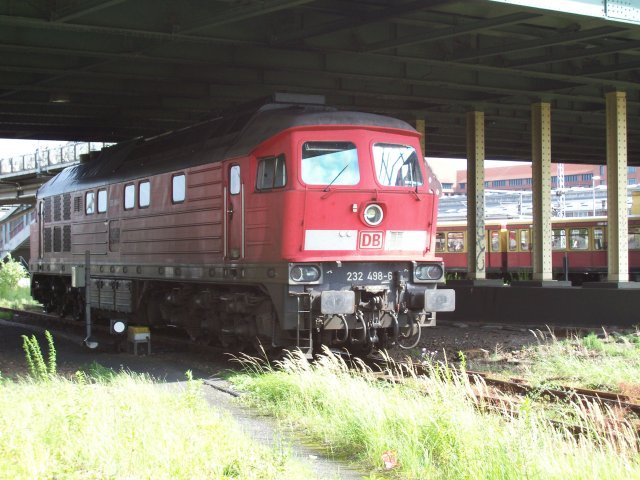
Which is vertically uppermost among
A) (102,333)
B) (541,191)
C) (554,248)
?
(541,191)

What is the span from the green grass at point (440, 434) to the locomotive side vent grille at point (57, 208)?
12037 millimetres

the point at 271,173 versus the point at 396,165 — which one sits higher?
the point at 396,165

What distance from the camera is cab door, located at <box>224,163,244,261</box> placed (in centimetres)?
1231

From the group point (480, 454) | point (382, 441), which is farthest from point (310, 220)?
point (480, 454)

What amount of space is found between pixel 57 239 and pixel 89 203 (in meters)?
2.70

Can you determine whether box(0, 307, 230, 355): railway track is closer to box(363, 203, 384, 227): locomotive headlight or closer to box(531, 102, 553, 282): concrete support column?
box(363, 203, 384, 227): locomotive headlight

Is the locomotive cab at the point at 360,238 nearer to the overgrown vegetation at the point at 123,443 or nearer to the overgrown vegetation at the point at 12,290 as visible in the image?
the overgrown vegetation at the point at 123,443

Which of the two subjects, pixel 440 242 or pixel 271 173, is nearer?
pixel 271 173

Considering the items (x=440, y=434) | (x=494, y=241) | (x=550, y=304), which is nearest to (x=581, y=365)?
(x=440, y=434)

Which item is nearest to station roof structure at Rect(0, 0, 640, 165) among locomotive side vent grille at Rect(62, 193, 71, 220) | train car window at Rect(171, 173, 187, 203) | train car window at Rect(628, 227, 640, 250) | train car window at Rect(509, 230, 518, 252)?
train car window at Rect(171, 173, 187, 203)

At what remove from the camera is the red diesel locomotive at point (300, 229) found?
1156cm

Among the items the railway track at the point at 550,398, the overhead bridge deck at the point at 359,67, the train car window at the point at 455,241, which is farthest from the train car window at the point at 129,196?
the train car window at the point at 455,241

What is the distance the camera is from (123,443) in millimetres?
6391

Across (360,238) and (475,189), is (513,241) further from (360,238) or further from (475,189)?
(360,238)
